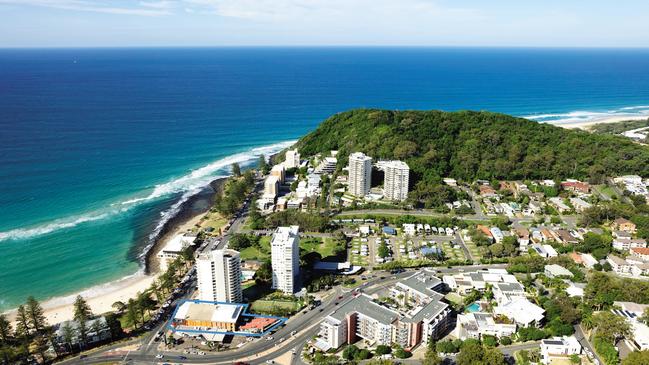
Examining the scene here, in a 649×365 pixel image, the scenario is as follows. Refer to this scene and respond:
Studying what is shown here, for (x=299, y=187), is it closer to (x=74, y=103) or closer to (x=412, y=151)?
(x=412, y=151)

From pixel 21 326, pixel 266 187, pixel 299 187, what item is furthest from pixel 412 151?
pixel 21 326

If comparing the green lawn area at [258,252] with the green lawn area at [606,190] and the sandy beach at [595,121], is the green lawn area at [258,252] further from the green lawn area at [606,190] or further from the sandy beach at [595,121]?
the sandy beach at [595,121]

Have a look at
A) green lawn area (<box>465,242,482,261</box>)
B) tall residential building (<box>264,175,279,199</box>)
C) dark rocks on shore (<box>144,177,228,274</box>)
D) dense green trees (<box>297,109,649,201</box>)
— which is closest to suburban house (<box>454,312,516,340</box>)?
green lawn area (<box>465,242,482,261</box>)

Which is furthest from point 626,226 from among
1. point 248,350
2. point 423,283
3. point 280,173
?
point 248,350

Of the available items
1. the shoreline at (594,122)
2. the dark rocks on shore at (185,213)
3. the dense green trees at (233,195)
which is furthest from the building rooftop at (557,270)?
the shoreline at (594,122)

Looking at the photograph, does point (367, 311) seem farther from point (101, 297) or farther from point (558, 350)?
point (101, 297)
